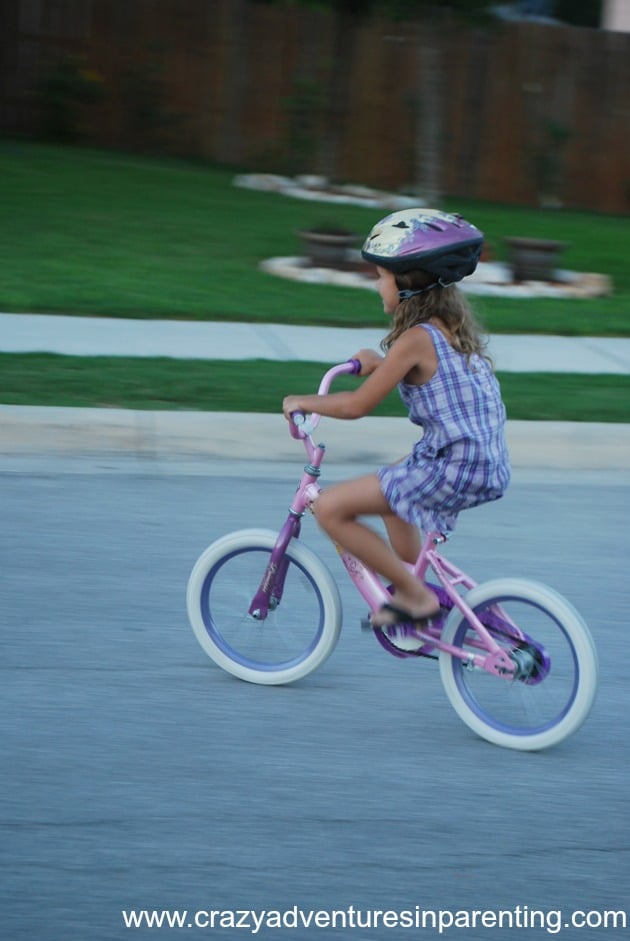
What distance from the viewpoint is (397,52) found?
20125mm

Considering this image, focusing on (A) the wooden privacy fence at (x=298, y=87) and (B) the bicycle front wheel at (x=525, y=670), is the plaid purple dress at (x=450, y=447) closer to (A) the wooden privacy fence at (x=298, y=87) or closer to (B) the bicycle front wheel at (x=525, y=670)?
(B) the bicycle front wheel at (x=525, y=670)

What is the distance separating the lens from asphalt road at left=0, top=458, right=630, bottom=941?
349 cm

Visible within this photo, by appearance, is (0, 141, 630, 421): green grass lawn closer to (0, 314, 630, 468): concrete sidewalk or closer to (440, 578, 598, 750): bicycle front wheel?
(0, 314, 630, 468): concrete sidewalk

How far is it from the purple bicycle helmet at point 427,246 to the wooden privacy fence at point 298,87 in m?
15.7

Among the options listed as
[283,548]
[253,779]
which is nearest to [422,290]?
[283,548]

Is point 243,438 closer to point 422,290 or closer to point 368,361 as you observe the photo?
point 368,361

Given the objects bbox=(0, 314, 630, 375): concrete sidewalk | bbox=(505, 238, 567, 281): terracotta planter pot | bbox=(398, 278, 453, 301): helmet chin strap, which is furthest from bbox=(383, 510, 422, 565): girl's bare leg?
bbox=(505, 238, 567, 281): terracotta planter pot

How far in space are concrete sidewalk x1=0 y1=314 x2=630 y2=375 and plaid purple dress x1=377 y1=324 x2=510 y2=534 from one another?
534 centimetres

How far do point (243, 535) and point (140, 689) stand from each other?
639 millimetres

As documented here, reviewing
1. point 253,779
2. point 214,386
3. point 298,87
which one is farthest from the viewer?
point 298,87

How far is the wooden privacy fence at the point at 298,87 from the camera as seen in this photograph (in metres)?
20.1

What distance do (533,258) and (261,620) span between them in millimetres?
8947

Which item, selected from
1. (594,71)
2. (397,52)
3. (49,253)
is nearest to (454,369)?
(49,253)

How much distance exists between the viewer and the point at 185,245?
13.7 meters
